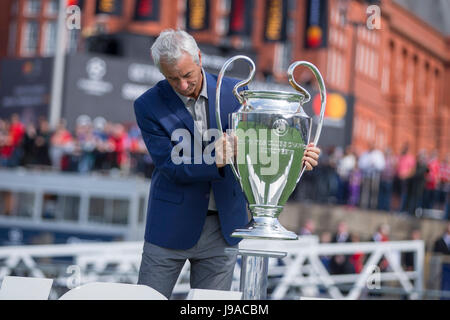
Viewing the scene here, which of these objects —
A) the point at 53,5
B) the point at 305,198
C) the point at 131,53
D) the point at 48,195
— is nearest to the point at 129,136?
the point at 48,195

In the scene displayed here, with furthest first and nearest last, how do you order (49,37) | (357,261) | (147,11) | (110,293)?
(49,37), (147,11), (357,261), (110,293)

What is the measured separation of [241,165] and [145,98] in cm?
63

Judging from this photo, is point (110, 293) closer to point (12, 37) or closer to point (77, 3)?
point (77, 3)

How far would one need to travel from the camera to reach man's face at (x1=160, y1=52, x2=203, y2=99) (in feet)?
8.34

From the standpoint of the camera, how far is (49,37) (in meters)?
35.9

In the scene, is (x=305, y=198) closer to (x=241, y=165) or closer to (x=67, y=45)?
(x=241, y=165)

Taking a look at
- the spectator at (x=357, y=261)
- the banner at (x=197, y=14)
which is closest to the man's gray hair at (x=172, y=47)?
the spectator at (x=357, y=261)

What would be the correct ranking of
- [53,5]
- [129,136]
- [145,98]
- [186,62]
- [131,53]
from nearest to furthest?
[186,62] → [145,98] → [129,136] → [131,53] → [53,5]

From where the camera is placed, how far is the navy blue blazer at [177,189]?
277 centimetres

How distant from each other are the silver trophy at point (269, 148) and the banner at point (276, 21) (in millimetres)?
20633

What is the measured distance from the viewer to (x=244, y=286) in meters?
2.33

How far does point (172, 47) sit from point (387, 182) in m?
13.3

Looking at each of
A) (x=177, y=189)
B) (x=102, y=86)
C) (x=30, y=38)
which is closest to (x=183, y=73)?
(x=177, y=189)

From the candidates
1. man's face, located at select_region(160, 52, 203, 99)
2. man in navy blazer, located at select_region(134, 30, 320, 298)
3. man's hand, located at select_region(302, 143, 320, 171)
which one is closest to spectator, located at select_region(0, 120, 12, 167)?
man in navy blazer, located at select_region(134, 30, 320, 298)
